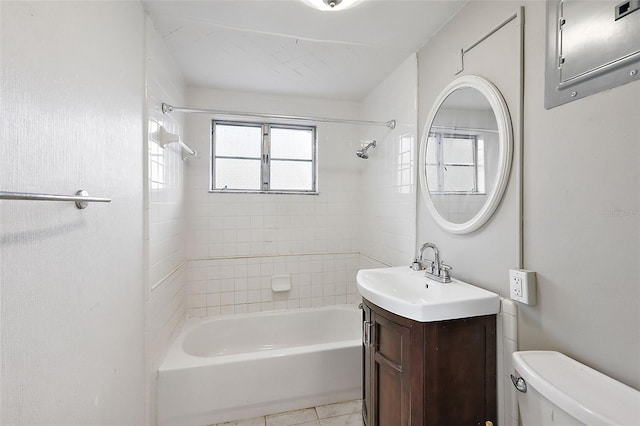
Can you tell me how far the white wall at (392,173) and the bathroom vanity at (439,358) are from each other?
70 centimetres

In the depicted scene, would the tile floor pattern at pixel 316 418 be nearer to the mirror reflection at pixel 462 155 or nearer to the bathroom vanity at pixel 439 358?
the bathroom vanity at pixel 439 358

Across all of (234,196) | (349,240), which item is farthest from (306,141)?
(349,240)

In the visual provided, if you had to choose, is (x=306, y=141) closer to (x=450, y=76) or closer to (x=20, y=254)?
(x=450, y=76)

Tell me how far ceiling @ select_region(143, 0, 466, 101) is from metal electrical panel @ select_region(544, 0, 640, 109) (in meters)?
0.62

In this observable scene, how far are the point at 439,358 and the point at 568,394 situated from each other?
0.43 meters

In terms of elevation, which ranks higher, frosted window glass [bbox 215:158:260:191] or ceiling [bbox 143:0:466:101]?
ceiling [bbox 143:0:466:101]

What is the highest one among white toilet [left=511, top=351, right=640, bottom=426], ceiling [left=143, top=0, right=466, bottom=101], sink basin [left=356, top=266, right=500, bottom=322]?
ceiling [left=143, top=0, right=466, bottom=101]

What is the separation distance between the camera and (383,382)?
126 centimetres

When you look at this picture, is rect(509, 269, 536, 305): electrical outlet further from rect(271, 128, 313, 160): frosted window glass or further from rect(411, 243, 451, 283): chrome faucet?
rect(271, 128, 313, 160): frosted window glass

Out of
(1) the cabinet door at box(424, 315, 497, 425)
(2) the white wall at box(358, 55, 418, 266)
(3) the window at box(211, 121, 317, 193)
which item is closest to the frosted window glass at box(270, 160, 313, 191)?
(3) the window at box(211, 121, 317, 193)

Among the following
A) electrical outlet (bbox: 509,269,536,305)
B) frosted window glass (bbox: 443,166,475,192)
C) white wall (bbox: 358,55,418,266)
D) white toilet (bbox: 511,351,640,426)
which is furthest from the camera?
white wall (bbox: 358,55,418,266)

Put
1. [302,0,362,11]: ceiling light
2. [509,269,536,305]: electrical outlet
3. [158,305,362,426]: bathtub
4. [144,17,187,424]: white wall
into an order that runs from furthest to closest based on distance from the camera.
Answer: [158,305,362,426]: bathtub < [144,17,187,424]: white wall < [302,0,362,11]: ceiling light < [509,269,536,305]: electrical outlet

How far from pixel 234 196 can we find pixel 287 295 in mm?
1064

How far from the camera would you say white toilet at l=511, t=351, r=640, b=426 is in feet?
2.13
